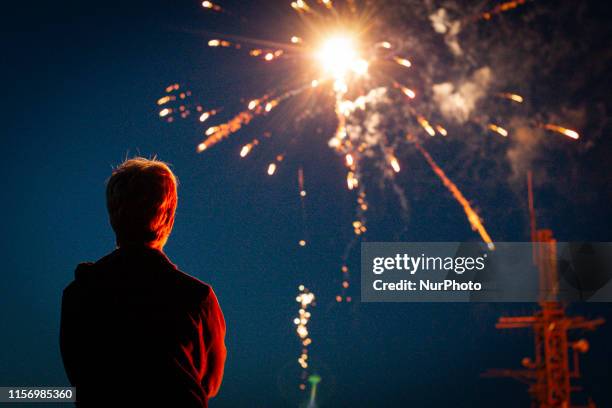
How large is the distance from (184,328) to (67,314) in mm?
386

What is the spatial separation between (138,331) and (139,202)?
0.43 m

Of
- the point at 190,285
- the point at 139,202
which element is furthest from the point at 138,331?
the point at 139,202

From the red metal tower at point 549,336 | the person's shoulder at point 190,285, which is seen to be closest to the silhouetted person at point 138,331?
the person's shoulder at point 190,285

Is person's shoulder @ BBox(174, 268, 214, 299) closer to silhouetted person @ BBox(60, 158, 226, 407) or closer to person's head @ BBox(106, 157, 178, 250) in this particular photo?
silhouetted person @ BBox(60, 158, 226, 407)

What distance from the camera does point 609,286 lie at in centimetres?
983

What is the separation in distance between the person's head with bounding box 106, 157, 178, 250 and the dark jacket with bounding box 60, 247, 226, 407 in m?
0.11

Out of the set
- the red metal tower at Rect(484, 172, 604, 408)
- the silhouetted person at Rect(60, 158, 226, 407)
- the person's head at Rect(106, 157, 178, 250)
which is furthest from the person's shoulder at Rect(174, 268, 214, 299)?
the red metal tower at Rect(484, 172, 604, 408)

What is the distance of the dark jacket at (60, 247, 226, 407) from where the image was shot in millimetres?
1760

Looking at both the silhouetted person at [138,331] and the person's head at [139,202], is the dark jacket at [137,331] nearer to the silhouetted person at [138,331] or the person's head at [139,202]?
the silhouetted person at [138,331]

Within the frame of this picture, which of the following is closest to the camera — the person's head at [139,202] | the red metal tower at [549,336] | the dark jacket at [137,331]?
the dark jacket at [137,331]

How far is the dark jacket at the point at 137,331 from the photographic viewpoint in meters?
1.76

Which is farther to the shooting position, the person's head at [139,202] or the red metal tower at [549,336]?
the red metal tower at [549,336]

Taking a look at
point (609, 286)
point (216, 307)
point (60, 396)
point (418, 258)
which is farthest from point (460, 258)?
point (216, 307)

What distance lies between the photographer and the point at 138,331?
5.80ft
